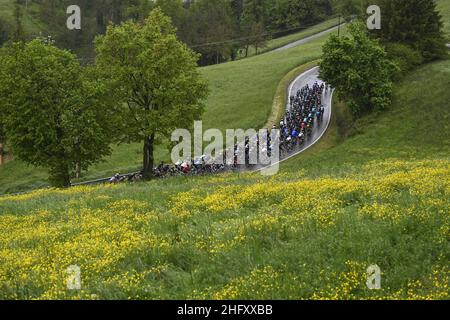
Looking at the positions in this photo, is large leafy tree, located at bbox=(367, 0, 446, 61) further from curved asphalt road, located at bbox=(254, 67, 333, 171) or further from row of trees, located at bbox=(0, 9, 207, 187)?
row of trees, located at bbox=(0, 9, 207, 187)

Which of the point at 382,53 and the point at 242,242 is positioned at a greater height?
the point at 382,53

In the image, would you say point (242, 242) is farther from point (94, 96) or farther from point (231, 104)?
point (231, 104)

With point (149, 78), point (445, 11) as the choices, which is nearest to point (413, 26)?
point (149, 78)

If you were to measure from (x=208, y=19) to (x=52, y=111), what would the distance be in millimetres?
91246

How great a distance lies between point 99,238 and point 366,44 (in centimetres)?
3952

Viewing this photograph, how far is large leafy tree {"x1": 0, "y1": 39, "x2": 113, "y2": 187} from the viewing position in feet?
114

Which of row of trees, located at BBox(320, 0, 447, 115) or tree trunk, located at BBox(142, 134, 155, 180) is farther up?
row of trees, located at BBox(320, 0, 447, 115)

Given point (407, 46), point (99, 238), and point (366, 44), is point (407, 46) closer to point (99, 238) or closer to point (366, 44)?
point (366, 44)

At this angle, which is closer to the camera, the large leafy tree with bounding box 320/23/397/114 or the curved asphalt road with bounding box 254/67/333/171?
the curved asphalt road with bounding box 254/67/333/171

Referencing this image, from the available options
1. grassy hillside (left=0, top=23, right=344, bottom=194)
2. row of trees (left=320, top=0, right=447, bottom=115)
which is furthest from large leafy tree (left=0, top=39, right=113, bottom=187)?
row of trees (left=320, top=0, right=447, bottom=115)

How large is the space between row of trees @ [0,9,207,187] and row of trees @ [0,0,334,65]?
229ft

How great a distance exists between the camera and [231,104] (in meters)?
68.7

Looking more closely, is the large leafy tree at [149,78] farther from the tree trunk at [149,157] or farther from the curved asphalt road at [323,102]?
the curved asphalt road at [323,102]

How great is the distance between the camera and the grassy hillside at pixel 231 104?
53344mm
